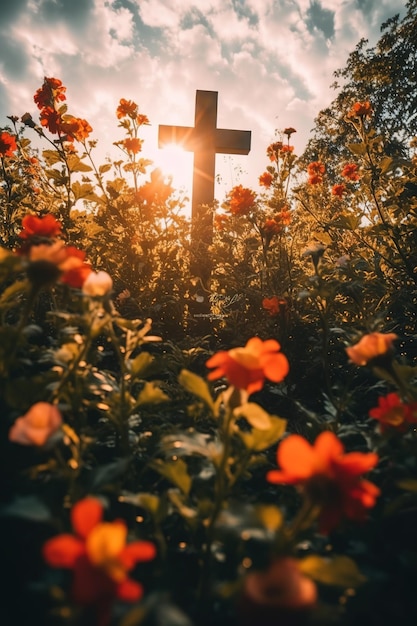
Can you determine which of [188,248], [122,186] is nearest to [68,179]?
[122,186]

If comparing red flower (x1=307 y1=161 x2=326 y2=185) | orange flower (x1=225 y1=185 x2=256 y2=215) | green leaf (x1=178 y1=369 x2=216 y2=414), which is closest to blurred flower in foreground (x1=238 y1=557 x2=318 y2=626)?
green leaf (x1=178 y1=369 x2=216 y2=414)

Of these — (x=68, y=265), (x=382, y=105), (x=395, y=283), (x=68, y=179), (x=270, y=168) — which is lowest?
(x=68, y=265)

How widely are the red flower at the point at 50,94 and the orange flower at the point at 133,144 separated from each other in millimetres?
487

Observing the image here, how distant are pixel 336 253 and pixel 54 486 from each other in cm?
273

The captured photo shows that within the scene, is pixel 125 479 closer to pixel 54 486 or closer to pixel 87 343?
pixel 54 486

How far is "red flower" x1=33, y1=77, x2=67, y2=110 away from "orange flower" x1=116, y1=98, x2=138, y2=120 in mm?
430

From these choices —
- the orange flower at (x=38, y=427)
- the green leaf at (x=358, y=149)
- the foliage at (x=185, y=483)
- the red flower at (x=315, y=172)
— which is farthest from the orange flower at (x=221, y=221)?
the orange flower at (x=38, y=427)

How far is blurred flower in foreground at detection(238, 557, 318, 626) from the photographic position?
36 cm

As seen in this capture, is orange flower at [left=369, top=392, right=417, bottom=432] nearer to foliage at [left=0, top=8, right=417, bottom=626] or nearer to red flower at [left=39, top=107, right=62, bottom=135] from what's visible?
foliage at [left=0, top=8, right=417, bottom=626]

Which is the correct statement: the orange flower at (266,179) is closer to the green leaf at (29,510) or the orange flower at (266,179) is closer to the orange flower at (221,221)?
the orange flower at (221,221)

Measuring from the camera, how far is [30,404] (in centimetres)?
76

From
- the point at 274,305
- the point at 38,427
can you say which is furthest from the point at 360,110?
the point at 38,427

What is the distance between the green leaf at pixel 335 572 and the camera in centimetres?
46

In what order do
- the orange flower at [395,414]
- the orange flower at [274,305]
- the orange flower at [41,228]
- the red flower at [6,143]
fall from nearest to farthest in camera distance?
the orange flower at [395,414] → the orange flower at [41,228] → the orange flower at [274,305] → the red flower at [6,143]
